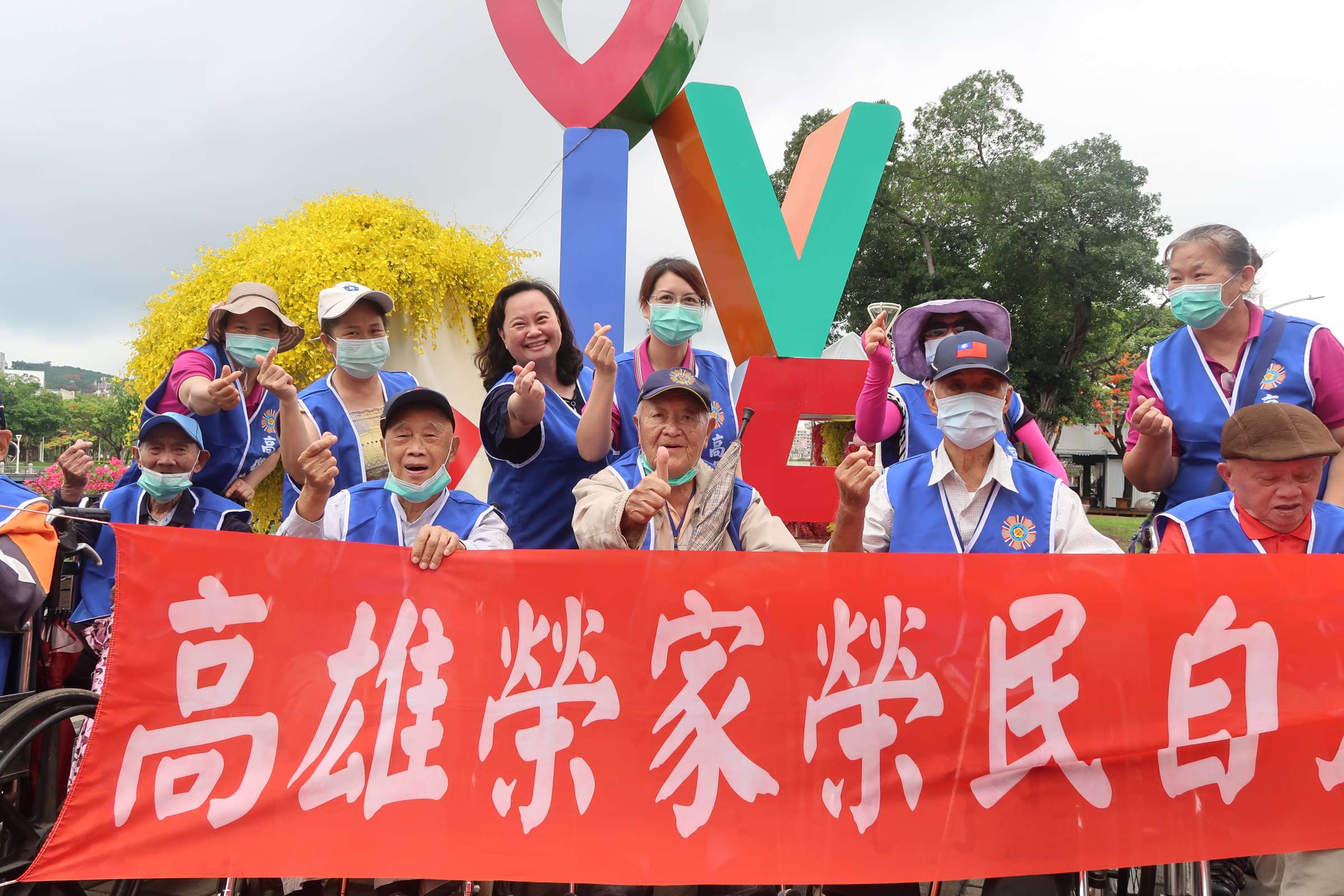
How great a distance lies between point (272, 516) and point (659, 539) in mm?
5443

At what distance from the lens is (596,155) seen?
6.96m

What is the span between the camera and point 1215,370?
328 centimetres

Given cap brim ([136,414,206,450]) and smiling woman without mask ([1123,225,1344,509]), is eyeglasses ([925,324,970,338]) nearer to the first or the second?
smiling woman without mask ([1123,225,1344,509])

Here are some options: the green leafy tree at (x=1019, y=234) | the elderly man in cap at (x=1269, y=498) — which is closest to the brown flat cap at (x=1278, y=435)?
the elderly man in cap at (x=1269, y=498)

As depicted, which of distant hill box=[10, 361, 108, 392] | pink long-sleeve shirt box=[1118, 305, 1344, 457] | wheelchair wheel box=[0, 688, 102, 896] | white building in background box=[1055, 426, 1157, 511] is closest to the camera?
wheelchair wheel box=[0, 688, 102, 896]

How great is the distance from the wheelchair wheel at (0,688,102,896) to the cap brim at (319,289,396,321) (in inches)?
64.2

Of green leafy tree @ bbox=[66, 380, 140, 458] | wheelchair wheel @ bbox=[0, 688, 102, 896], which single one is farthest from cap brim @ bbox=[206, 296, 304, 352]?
green leafy tree @ bbox=[66, 380, 140, 458]

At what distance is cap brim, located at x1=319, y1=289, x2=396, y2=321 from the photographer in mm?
3490

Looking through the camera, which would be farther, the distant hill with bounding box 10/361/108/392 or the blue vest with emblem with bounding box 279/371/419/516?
the distant hill with bounding box 10/361/108/392

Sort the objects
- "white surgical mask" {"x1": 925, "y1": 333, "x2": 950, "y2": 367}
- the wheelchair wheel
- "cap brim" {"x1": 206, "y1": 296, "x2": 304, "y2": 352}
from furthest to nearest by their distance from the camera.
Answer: "cap brim" {"x1": 206, "y1": 296, "x2": 304, "y2": 352}, "white surgical mask" {"x1": 925, "y1": 333, "x2": 950, "y2": 367}, the wheelchair wheel

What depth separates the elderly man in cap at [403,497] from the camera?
107 inches

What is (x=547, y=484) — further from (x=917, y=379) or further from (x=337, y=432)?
(x=917, y=379)

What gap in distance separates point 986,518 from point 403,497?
1860 mm

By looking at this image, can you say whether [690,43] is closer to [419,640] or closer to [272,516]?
[272,516]
